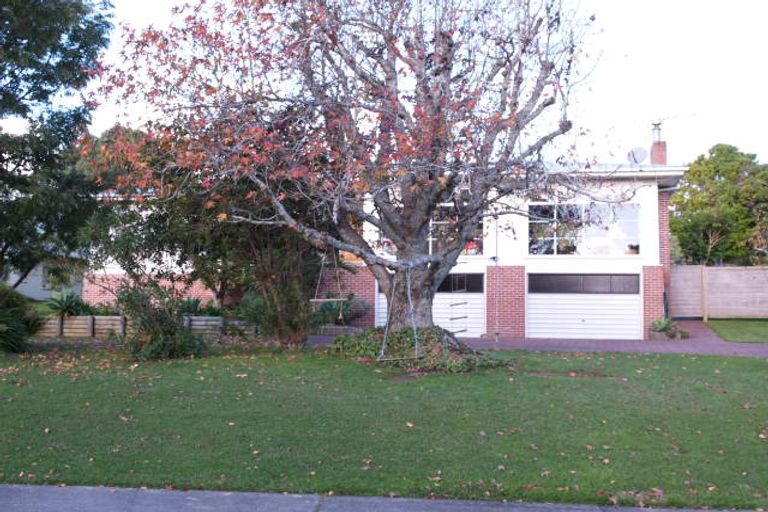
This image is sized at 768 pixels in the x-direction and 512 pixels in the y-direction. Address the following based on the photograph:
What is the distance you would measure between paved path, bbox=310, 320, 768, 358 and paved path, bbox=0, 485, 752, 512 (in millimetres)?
11655

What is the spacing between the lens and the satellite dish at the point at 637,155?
20406mm

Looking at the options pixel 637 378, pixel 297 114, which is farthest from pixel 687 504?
pixel 297 114

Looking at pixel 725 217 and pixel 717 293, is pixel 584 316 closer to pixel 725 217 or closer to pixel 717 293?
pixel 717 293

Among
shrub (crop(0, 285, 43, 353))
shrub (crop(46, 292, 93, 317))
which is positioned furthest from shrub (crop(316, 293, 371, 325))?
shrub (crop(0, 285, 43, 353))

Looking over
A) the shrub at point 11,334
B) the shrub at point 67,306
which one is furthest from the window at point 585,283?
the shrub at point 11,334

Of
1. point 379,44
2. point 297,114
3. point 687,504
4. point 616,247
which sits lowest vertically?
point 687,504

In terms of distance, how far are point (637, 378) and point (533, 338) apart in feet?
32.6

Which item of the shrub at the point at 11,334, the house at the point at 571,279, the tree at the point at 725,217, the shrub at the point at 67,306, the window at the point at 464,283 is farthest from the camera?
→ the tree at the point at 725,217

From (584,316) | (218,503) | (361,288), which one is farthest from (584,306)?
(218,503)

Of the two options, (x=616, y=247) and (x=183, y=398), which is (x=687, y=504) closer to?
(x=183, y=398)

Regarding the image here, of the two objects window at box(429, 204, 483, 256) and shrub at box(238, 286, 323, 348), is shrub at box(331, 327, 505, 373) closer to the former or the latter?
shrub at box(238, 286, 323, 348)

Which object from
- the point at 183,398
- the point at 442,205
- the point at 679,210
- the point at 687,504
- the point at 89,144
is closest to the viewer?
the point at 687,504

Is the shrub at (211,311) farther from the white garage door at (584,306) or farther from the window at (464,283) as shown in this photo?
the white garage door at (584,306)

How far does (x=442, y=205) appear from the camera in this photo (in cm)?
1392
